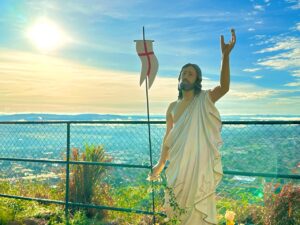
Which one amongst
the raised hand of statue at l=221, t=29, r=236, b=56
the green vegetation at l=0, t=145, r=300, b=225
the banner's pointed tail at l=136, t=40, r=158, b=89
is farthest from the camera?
the green vegetation at l=0, t=145, r=300, b=225

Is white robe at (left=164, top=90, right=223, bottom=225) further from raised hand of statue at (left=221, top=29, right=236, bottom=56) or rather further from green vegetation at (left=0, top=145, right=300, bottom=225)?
raised hand of statue at (left=221, top=29, right=236, bottom=56)

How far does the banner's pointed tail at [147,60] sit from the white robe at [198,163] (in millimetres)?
768

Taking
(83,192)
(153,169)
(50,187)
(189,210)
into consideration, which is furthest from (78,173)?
(189,210)

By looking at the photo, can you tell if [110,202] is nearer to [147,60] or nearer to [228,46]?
[147,60]

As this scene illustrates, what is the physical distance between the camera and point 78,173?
22.9ft

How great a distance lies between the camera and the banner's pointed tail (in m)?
4.91

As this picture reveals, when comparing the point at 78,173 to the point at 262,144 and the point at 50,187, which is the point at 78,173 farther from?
the point at 262,144

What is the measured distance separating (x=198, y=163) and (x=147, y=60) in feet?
4.30

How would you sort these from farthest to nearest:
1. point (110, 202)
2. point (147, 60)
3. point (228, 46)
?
1. point (110, 202)
2. point (147, 60)
3. point (228, 46)

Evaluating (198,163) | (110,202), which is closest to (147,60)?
(198,163)

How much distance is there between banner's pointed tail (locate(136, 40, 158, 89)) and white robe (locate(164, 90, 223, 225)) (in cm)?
77

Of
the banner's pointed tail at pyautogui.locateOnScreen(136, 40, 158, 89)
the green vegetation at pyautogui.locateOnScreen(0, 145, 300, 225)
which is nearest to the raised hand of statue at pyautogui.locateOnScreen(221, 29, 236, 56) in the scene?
the banner's pointed tail at pyautogui.locateOnScreen(136, 40, 158, 89)

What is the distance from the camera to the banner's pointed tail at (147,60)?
4906 millimetres

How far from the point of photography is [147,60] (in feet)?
16.1
